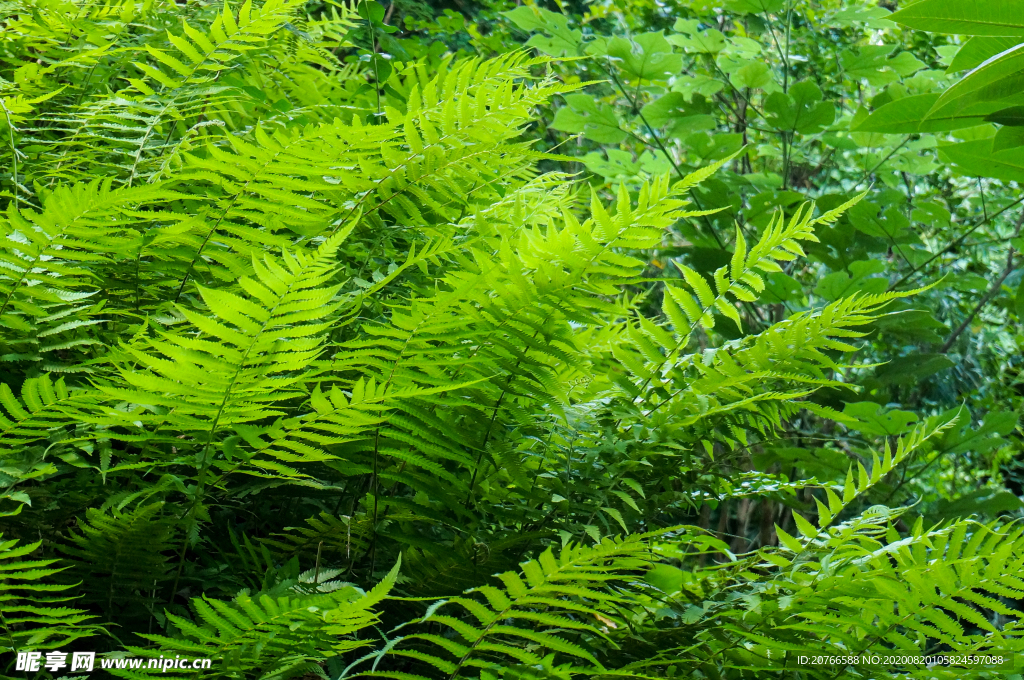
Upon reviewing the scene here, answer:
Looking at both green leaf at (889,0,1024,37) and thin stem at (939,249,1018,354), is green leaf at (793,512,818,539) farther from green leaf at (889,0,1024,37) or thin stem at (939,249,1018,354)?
thin stem at (939,249,1018,354)

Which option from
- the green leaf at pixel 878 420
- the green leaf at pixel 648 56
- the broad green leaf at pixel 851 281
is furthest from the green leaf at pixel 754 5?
the green leaf at pixel 878 420

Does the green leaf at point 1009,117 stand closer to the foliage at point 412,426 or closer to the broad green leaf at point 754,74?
the foliage at point 412,426

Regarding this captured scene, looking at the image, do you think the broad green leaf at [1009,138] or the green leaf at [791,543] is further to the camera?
the green leaf at [791,543]

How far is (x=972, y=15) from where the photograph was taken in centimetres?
45

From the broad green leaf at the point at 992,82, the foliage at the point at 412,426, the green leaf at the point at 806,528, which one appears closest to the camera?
the broad green leaf at the point at 992,82

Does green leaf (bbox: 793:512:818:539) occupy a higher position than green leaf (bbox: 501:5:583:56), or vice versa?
green leaf (bbox: 501:5:583:56)

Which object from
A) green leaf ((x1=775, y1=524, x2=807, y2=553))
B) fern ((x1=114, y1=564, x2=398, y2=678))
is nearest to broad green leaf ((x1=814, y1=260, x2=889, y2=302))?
green leaf ((x1=775, y1=524, x2=807, y2=553))

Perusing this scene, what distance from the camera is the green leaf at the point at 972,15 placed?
452 millimetres

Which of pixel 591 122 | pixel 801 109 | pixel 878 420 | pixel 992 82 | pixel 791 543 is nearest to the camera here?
pixel 992 82

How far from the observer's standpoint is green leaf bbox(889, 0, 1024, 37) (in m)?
0.45

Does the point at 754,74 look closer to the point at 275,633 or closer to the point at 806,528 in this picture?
the point at 806,528

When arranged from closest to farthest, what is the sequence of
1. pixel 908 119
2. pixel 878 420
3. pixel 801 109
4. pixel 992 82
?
pixel 992 82, pixel 908 119, pixel 878 420, pixel 801 109

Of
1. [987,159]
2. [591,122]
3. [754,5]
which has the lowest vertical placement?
[591,122]

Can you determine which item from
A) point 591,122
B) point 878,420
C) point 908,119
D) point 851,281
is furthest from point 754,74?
point 908,119
